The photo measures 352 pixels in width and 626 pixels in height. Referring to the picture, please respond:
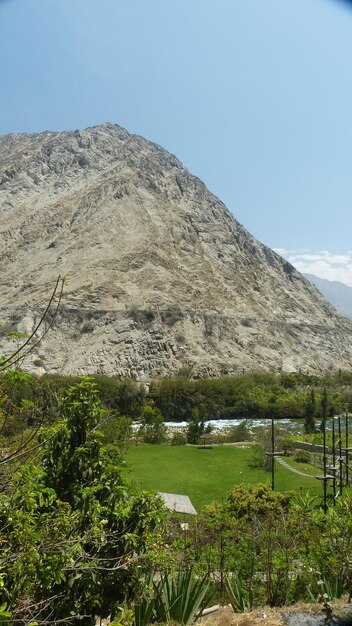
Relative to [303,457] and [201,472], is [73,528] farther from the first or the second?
[303,457]

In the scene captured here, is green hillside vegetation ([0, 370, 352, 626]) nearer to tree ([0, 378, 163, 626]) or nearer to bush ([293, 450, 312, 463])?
tree ([0, 378, 163, 626])

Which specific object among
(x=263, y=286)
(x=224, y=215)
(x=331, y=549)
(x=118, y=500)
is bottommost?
(x=331, y=549)

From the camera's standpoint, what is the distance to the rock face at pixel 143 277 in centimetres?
6381

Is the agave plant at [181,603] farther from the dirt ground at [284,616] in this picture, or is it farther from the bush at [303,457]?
the bush at [303,457]

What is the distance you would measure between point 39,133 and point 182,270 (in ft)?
267

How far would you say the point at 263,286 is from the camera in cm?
8806

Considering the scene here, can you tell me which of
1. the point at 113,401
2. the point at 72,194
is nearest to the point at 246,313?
the point at 113,401

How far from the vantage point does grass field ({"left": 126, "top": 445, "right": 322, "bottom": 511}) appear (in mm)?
21675

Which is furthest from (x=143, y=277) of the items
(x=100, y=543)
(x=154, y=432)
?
(x=100, y=543)

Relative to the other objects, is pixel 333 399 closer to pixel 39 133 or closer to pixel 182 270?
pixel 182 270

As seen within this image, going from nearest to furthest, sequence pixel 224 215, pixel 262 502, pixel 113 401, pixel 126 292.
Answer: pixel 262 502 < pixel 113 401 < pixel 126 292 < pixel 224 215

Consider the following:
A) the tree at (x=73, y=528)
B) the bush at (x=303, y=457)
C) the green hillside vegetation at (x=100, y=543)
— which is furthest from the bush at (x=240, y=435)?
the tree at (x=73, y=528)

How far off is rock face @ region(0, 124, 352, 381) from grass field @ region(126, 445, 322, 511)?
28520 millimetres

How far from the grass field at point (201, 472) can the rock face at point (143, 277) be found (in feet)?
93.6
